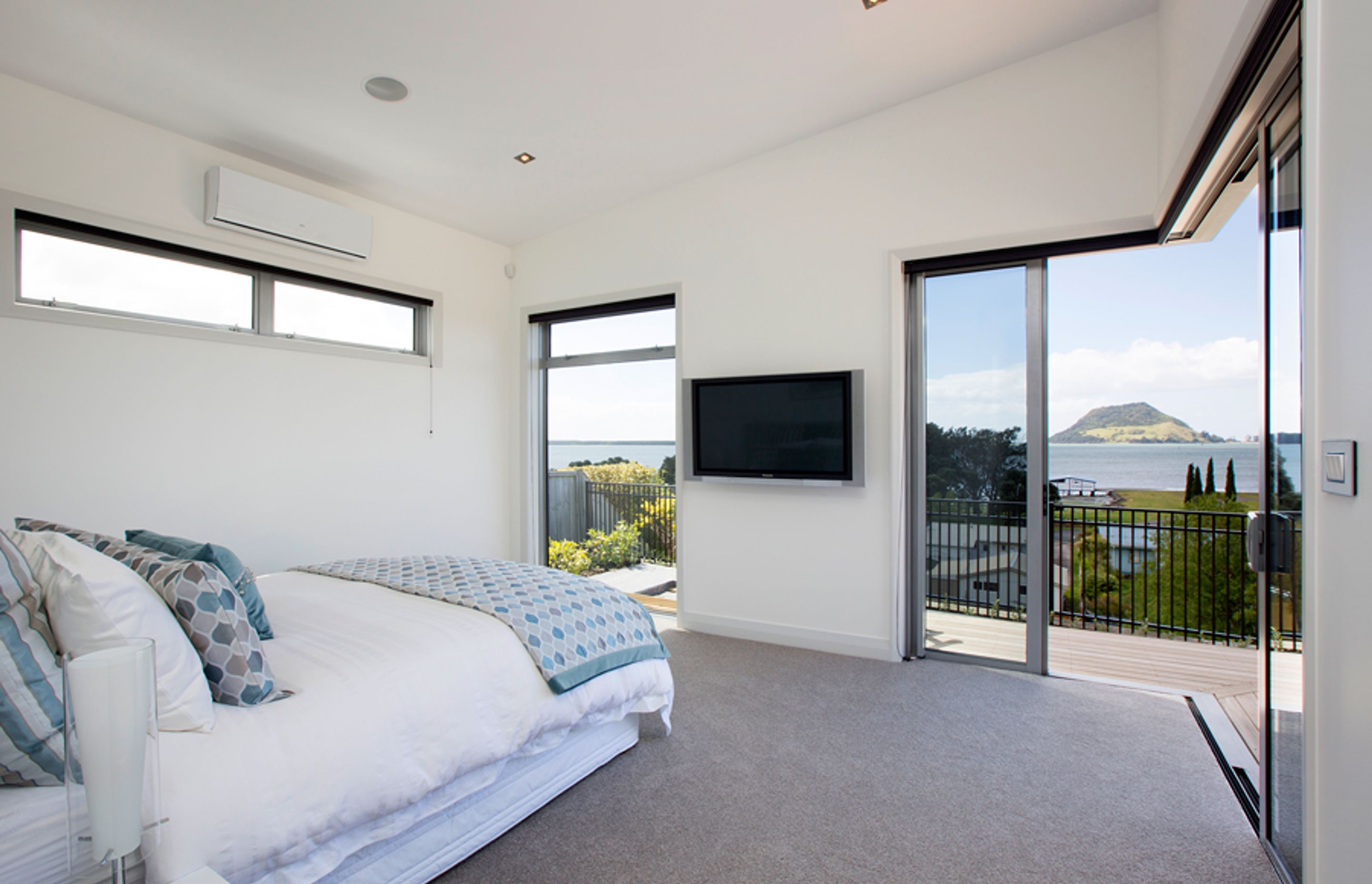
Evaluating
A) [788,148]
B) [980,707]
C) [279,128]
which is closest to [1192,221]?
[788,148]

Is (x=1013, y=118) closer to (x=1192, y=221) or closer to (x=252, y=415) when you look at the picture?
(x=1192, y=221)

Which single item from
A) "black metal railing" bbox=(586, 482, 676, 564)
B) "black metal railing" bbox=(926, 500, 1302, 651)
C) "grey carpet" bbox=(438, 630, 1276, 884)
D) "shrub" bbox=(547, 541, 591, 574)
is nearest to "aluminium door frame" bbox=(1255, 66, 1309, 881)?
"grey carpet" bbox=(438, 630, 1276, 884)

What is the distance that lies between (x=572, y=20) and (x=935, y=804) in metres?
3.32

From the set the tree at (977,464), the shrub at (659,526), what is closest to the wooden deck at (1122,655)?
the tree at (977,464)

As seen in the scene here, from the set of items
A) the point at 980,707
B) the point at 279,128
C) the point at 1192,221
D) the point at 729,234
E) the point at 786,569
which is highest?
the point at 279,128

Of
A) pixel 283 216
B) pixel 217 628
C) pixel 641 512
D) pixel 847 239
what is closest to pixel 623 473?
pixel 641 512

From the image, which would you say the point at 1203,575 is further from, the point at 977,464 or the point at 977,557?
the point at 977,464

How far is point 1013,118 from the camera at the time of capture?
3287 millimetres

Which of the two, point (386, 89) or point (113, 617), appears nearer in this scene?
point (113, 617)

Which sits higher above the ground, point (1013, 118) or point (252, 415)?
point (1013, 118)

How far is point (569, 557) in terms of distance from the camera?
16.8 feet

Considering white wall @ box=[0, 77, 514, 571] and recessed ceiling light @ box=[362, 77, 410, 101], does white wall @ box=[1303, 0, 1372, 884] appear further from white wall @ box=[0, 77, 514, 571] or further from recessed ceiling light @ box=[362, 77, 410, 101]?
white wall @ box=[0, 77, 514, 571]

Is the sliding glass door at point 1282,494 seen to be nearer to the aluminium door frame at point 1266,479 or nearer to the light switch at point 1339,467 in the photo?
the aluminium door frame at point 1266,479

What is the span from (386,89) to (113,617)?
→ 2.67 meters
